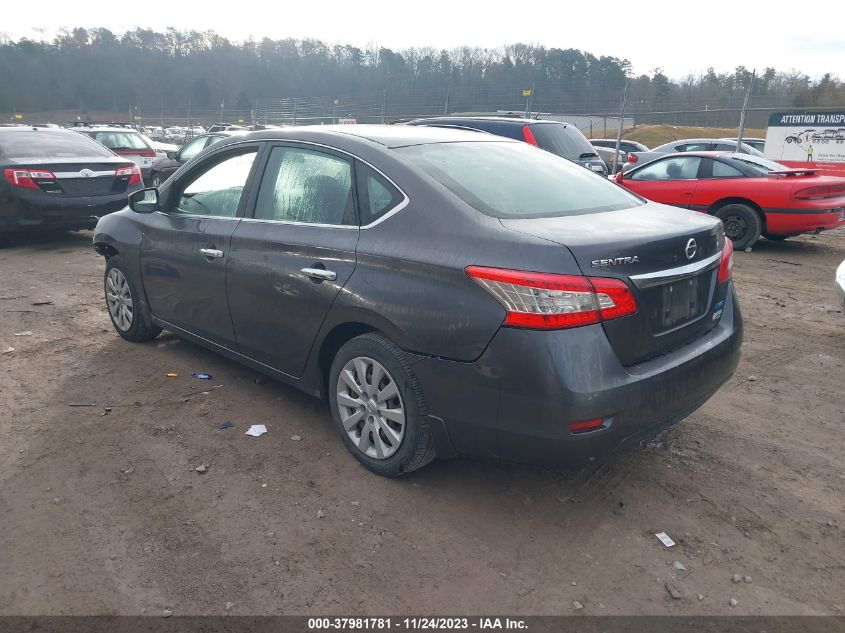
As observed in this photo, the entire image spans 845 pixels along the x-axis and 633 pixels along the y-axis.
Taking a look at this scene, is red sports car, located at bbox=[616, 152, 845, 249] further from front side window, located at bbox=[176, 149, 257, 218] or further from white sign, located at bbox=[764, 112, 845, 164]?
white sign, located at bbox=[764, 112, 845, 164]

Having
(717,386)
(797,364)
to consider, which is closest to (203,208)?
(717,386)

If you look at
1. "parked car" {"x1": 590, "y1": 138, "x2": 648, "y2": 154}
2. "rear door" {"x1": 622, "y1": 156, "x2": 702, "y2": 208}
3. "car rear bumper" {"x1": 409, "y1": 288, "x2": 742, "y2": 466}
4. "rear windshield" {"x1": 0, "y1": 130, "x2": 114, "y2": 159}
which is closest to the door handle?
"car rear bumper" {"x1": 409, "y1": 288, "x2": 742, "y2": 466}

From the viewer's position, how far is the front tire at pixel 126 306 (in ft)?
16.9

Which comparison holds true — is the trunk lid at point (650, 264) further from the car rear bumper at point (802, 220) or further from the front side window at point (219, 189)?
the car rear bumper at point (802, 220)

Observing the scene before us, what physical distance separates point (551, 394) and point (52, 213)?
8.34m

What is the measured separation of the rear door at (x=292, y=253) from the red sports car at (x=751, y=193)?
21.3 feet

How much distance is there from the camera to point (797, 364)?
200 inches

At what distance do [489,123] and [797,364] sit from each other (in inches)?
253

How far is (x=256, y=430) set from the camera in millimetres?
3939

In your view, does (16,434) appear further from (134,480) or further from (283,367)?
(283,367)

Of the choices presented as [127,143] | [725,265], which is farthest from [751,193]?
[127,143]

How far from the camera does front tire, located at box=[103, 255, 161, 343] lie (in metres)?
5.16

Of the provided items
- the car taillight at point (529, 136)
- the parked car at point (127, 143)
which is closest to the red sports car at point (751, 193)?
the car taillight at point (529, 136)

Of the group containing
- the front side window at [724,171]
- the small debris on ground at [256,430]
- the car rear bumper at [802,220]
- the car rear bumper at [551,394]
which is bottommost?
the small debris on ground at [256,430]
